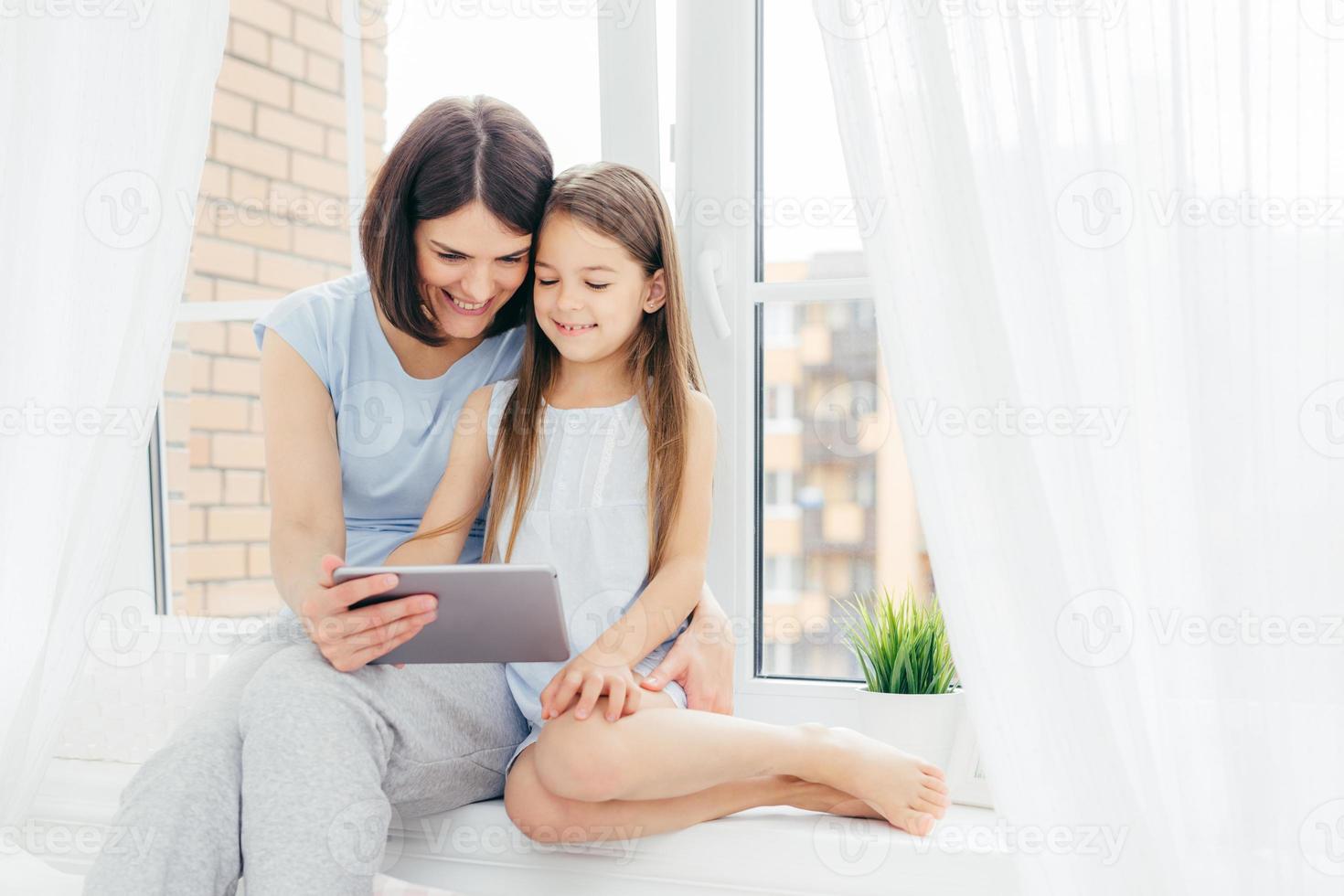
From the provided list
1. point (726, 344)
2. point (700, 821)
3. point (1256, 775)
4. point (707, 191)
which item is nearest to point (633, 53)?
point (707, 191)

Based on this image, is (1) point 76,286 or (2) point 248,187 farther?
(2) point 248,187

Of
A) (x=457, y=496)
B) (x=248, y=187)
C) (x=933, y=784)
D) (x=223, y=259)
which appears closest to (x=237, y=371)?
(x=223, y=259)

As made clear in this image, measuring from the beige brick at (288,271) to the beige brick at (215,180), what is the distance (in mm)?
123

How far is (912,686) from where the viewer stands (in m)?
1.33

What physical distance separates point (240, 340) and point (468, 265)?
677 millimetres

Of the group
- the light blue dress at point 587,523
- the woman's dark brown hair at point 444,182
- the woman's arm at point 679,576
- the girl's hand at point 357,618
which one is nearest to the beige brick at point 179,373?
the woman's dark brown hair at point 444,182

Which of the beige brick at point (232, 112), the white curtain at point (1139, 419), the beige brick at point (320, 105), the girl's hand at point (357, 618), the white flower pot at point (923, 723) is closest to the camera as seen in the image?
the white curtain at point (1139, 419)

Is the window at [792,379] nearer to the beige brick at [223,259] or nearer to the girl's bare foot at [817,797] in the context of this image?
the girl's bare foot at [817,797]

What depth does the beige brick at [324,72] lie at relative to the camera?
5.53ft

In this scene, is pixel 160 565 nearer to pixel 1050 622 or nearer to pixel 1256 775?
pixel 1050 622

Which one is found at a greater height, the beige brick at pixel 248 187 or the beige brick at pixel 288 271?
the beige brick at pixel 248 187

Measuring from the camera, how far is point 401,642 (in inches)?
43.5

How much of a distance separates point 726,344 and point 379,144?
23.9 inches

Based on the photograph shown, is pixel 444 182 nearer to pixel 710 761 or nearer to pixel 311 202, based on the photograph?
pixel 311 202
